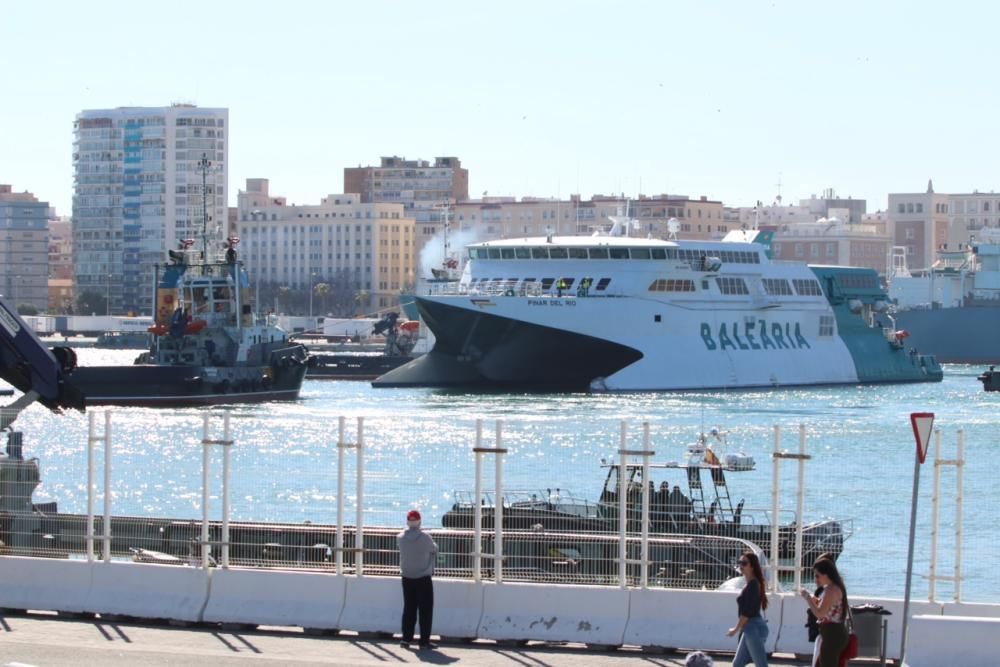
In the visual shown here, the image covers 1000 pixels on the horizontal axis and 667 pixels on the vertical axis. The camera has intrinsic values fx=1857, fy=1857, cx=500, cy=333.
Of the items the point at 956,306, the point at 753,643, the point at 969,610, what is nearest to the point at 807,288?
the point at 956,306

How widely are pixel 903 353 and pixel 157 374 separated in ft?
131

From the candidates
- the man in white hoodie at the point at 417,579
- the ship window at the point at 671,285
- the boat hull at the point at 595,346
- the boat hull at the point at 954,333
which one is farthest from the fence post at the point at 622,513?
the boat hull at the point at 954,333

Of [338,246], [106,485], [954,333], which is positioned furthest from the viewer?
[338,246]

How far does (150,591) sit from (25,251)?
17552 cm

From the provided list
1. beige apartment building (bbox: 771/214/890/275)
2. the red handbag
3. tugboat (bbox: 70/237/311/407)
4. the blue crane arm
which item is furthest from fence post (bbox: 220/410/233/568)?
beige apartment building (bbox: 771/214/890/275)

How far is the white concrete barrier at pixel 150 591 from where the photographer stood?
15.5 metres

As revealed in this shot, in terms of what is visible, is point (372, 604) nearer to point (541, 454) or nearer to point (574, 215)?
point (541, 454)

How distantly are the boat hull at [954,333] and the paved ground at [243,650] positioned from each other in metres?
96.7

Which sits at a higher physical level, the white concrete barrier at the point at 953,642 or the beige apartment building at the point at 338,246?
the beige apartment building at the point at 338,246

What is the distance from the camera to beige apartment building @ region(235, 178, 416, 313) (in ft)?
593

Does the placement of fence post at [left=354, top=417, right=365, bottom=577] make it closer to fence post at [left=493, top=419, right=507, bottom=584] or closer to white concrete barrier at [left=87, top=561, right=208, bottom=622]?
fence post at [left=493, top=419, right=507, bottom=584]

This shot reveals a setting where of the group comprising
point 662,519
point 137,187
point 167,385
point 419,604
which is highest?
point 137,187

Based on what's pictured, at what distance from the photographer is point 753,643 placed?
1285 centimetres

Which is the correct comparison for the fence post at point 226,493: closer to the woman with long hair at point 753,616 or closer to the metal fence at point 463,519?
the metal fence at point 463,519
